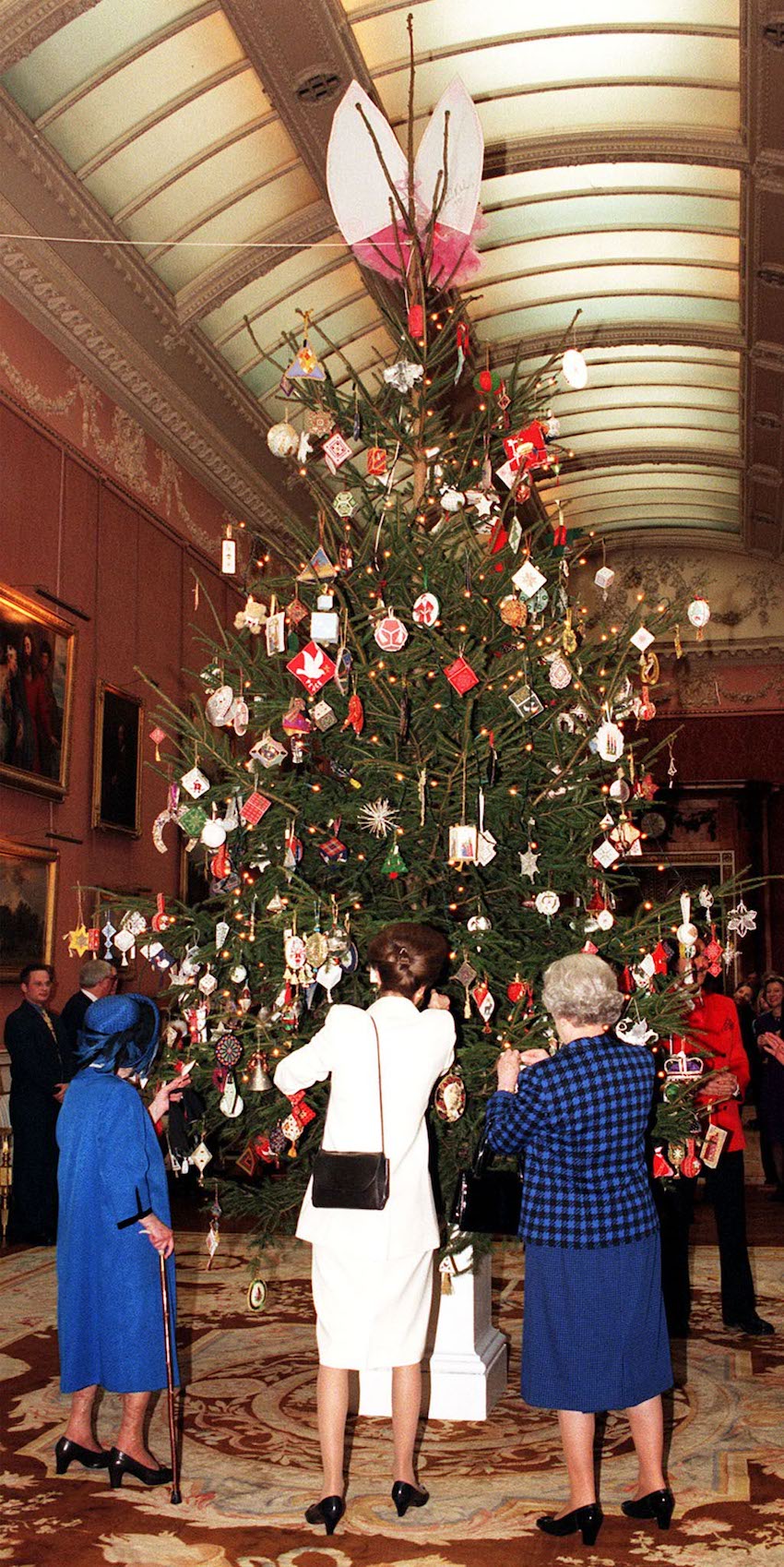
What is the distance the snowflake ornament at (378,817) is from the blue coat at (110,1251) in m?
1.27

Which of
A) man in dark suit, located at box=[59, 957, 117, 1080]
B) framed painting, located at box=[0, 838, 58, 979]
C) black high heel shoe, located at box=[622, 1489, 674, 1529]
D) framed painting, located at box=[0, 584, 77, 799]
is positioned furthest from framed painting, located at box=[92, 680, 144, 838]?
black high heel shoe, located at box=[622, 1489, 674, 1529]

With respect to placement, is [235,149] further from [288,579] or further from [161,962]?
[161,962]

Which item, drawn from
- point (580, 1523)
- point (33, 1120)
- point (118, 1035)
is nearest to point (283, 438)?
point (118, 1035)

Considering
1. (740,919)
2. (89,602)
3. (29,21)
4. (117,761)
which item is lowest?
(740,919)

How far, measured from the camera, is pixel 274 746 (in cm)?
521

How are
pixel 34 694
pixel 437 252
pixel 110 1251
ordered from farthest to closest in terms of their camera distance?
pixel 34 694 → pixel 437 252 → pixel 110 1251

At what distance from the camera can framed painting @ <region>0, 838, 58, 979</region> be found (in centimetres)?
959

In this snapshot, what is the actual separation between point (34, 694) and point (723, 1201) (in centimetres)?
605

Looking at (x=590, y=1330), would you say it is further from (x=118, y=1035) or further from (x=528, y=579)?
(x=528, y=579)

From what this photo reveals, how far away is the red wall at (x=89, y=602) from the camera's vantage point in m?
10.0

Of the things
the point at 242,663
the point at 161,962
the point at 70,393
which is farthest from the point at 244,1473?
the point at 70,393

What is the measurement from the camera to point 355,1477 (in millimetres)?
4480

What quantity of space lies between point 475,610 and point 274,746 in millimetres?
884

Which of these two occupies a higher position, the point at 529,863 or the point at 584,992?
the point at 529,863
